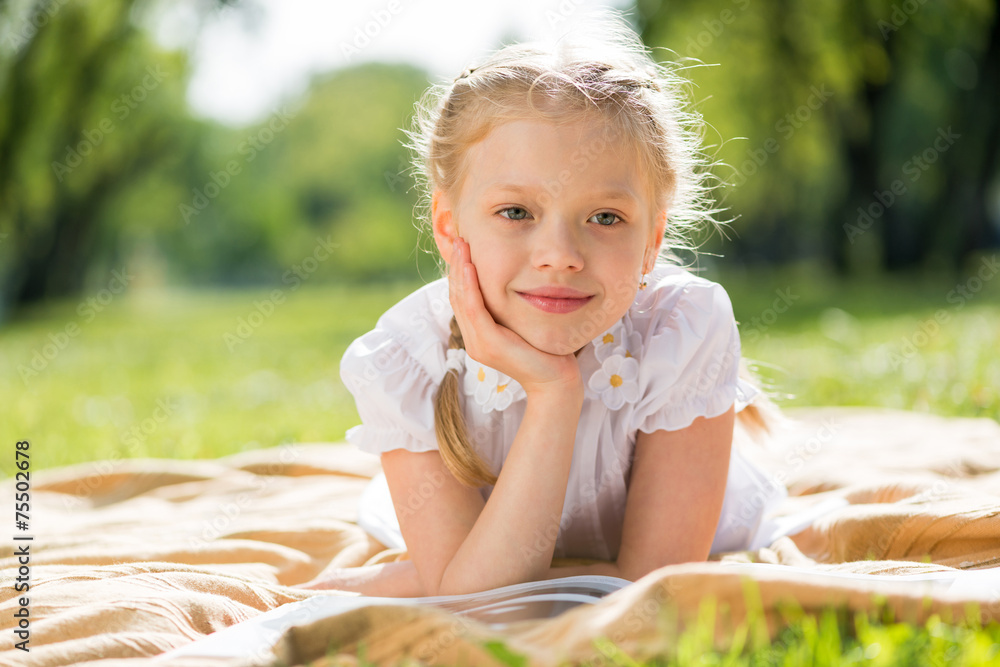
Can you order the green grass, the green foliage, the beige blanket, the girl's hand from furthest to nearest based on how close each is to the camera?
the green foliage
the girl's hand
the beige blanket
the green grass

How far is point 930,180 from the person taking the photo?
76.5 feet

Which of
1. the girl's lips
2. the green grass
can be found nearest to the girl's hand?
the girl's lips

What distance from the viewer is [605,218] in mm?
2143

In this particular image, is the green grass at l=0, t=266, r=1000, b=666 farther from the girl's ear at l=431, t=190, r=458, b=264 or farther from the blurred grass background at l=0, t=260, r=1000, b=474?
the girl's ear at l=431, t=190, r=458, b=264

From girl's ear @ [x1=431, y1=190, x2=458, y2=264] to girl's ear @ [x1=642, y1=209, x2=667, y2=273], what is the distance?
1.79ft

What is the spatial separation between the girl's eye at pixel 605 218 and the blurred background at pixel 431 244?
67cm

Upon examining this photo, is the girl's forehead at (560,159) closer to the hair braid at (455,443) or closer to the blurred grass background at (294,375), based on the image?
the hair braid at (455,443)

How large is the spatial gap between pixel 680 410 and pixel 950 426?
234 centimetres

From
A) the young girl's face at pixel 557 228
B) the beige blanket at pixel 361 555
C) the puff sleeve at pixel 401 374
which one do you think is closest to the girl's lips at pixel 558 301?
the young girl's face at pixel 557 228

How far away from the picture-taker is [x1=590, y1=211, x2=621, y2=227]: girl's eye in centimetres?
212

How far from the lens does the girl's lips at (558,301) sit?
2.10 metres

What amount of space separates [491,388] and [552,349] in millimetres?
313

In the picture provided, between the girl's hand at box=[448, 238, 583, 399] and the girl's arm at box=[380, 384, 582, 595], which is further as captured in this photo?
the girl's hand at box=[448, 238, 583, 399]

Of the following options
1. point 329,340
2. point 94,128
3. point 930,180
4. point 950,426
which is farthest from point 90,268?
point 950,426
